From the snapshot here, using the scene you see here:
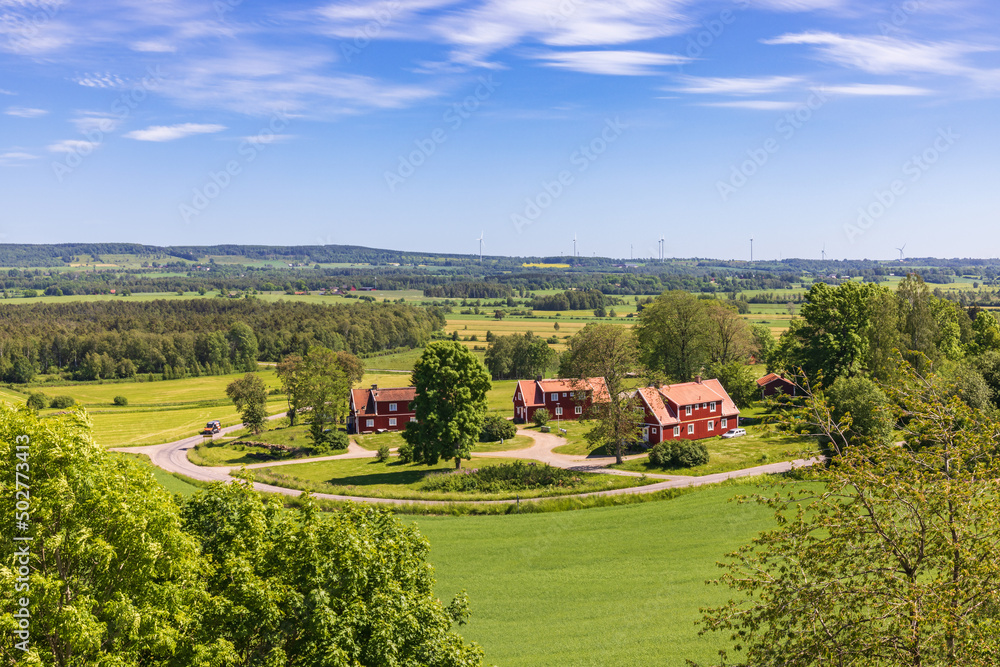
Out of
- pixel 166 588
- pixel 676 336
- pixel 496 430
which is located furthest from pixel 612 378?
pixel 166 588

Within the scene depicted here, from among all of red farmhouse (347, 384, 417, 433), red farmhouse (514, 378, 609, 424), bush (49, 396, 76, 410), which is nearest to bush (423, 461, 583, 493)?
red farmhouse (347, 384, 417, 433)

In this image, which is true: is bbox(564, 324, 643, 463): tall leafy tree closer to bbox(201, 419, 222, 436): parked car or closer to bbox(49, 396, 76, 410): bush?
bbox(201, 419, 222, 436): parked car

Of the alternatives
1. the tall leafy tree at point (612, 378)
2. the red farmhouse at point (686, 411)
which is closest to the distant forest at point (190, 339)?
the red farmhouse at point (686, 411)

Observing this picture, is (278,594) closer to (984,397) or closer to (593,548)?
(593,548)

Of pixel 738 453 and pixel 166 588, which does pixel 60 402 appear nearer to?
pixel 738 453

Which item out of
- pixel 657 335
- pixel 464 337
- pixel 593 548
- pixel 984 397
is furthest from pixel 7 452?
pixel 464 337
